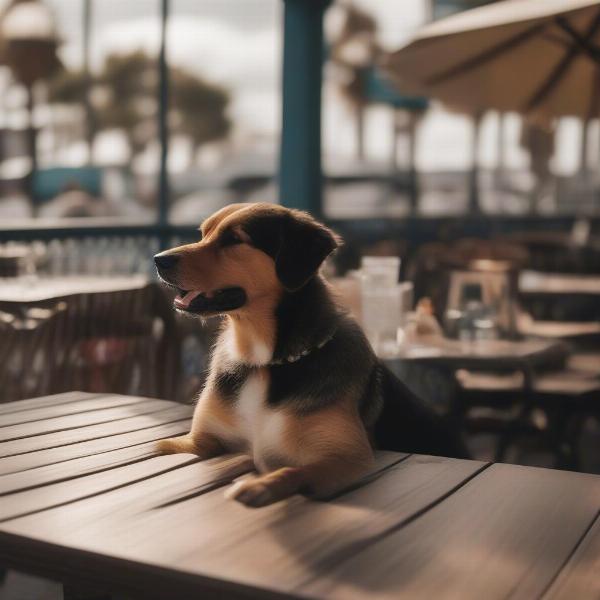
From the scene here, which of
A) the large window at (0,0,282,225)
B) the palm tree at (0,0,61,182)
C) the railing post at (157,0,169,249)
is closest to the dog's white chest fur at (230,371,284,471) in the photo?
the railing post at (157,0,169,249)

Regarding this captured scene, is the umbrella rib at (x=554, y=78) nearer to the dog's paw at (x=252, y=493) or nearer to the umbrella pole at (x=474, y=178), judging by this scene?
the dog's paw at (x=252, y=493)

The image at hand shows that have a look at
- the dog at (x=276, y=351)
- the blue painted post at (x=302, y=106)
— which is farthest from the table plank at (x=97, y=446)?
the blue painted post at (x=302, y=106)

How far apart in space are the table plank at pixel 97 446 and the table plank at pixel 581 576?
95cm

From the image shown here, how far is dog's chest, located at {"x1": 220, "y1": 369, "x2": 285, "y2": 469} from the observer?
1.72 meters

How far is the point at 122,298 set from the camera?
4.09 m

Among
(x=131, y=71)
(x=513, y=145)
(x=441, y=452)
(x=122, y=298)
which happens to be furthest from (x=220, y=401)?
(x=131, y=71)

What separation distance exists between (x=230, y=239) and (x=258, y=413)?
1.23ft

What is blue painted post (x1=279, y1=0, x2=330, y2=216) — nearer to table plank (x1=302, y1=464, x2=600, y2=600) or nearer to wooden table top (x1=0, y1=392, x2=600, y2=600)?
wooden table top (x1=0, y1=392, x2=600, y2=600)

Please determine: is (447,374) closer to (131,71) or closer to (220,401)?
(220,401)

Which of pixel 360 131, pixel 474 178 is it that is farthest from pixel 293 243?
pixel 360 131

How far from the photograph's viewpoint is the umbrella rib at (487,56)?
4.98m

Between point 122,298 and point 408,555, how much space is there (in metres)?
3.01

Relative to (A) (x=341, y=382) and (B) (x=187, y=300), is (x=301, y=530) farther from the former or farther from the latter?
(B) (x=187, y=300)

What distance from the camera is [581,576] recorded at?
1.20 metres
